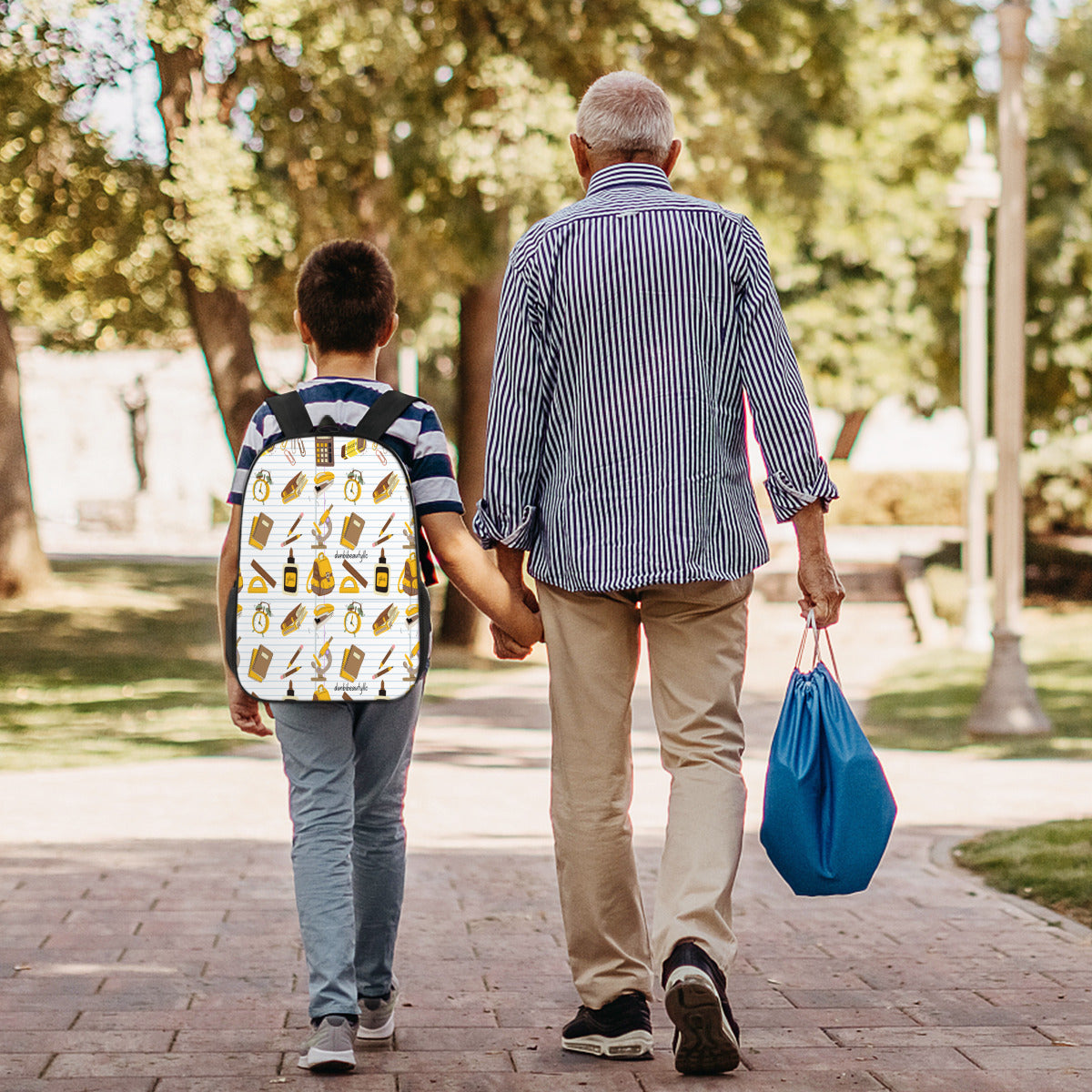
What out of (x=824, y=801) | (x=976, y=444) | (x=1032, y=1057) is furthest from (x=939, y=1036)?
(x=976, y=444)

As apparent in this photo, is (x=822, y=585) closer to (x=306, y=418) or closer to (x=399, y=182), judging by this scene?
(x=306, y=418)

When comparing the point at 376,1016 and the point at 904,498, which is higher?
the point at 376,1016

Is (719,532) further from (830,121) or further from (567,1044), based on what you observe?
(830,121)

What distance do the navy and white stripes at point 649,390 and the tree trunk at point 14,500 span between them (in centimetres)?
1541

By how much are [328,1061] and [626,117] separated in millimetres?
2137

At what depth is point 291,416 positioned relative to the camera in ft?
11.4

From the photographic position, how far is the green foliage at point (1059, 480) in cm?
2733

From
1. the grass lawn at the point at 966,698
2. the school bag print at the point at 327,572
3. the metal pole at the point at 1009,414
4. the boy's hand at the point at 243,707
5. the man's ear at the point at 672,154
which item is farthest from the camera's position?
the metal pole at the point at 1009,414

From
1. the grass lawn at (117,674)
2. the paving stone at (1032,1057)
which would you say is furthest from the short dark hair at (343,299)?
the grass lawn at (117,674)

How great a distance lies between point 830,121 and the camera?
19609 millimetres

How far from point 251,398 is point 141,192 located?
7.59 ft

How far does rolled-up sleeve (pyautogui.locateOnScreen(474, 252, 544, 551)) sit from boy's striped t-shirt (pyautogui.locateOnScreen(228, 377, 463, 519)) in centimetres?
10

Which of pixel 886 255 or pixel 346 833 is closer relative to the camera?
pixel 346 833

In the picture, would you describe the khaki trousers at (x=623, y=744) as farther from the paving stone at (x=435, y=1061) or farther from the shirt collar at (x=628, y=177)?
the shirt collar at (x=628, y=177)
